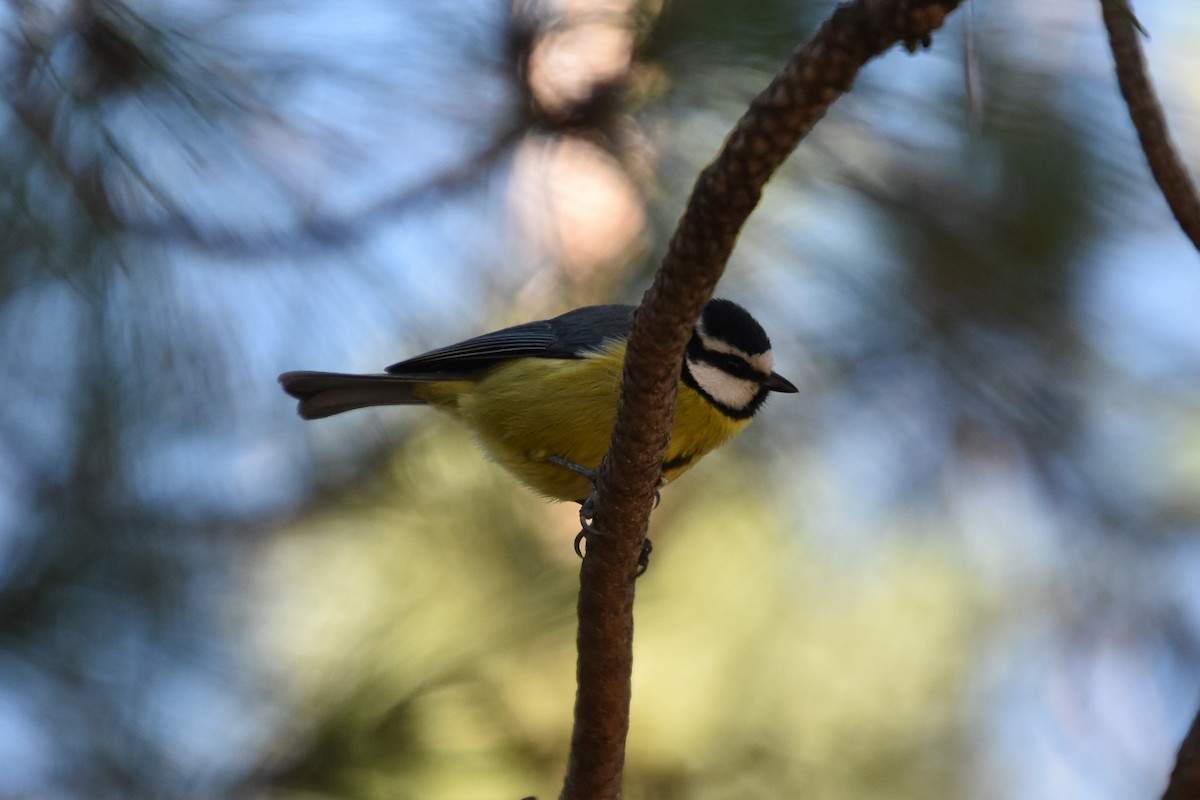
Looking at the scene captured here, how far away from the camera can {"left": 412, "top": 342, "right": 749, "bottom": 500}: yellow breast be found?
86.1 inches

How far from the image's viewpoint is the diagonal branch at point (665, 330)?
37.2 inches

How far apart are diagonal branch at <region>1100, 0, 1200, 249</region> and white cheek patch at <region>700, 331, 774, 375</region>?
0.97 metres

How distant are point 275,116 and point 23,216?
432mm

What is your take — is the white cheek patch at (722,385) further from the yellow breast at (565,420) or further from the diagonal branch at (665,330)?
the diagonal branch at (665,330)

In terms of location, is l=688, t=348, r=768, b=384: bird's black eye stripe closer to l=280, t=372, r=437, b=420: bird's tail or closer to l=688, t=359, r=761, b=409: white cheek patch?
l=688, t=359, r=761, b=409: white cheek patch

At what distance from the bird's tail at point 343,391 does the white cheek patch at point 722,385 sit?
0.55 meters

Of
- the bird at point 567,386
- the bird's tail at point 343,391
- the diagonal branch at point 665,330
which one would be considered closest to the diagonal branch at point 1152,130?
the diagonal branch at point 665,330

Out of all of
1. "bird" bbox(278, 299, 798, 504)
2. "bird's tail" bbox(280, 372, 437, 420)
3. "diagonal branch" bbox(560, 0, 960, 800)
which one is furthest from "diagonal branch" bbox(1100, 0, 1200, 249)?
"bird's tail" bbox(280, 372, 437, 420)

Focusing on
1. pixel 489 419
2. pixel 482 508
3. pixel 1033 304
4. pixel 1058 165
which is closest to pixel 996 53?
pixel 1058 165

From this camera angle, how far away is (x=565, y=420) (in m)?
2.22

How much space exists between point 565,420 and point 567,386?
0.21 feet

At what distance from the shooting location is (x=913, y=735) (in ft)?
9.14

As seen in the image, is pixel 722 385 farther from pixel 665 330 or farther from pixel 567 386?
pixel 665 330

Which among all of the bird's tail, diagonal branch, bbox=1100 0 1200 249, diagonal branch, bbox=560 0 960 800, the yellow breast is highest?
the bird's tail
